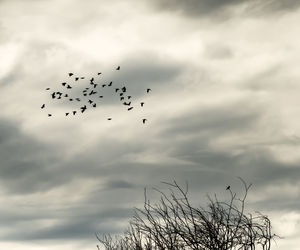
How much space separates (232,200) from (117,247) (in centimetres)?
1586

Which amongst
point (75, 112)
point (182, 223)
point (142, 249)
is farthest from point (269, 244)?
point (75, 112)

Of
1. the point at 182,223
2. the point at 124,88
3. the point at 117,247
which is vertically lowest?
the point at 182,223

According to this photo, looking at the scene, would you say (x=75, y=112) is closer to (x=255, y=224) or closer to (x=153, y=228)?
(x=153, y=228)

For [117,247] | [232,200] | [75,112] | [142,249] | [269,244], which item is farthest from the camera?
[117,247]

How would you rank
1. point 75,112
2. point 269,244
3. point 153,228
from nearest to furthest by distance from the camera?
point 269,244 → point 153,228 → point 75,112

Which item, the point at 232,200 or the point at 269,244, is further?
the point at 232,200

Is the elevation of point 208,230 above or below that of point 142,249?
below

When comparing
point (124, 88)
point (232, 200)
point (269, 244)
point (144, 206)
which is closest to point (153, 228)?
point (144, 206)

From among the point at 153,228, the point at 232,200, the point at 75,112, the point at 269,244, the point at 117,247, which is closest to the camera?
→ the point at 269,244

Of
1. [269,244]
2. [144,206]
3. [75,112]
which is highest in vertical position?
[75,112]

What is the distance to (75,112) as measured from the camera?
26.3 metres

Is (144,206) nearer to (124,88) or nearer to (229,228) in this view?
(229,228)

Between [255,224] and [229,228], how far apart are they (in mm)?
672

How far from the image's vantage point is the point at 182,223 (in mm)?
13562
